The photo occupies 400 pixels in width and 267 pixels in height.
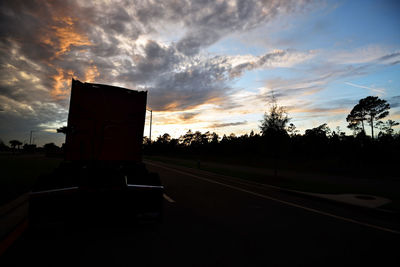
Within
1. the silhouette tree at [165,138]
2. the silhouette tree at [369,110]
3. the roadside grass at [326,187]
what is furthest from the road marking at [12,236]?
the silhouette tree at [165,138]

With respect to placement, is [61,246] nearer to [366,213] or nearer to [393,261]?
[393,261]

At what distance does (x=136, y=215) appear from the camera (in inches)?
180

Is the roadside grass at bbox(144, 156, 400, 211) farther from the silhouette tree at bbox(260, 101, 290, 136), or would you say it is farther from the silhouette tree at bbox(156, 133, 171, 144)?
the silhouette tree at bbox(156, 133, 171, 144)

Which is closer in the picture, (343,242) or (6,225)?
(343,242)

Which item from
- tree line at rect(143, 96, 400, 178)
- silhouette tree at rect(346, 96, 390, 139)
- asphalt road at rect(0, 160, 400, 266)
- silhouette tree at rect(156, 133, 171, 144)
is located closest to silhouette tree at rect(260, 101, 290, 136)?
tree line at rect(143, 96, 400, 178)

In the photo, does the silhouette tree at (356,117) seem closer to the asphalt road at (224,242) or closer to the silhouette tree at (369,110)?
the silhouette tree at (369,110)

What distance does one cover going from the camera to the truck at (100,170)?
4305 millimetres

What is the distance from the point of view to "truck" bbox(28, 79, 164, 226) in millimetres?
4305

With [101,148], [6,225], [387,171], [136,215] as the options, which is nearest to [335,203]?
[136,215]

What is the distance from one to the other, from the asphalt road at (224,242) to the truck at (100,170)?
1.50ft

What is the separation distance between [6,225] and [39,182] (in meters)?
1.46

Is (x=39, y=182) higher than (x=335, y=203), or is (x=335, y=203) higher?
(x=39, y=182)

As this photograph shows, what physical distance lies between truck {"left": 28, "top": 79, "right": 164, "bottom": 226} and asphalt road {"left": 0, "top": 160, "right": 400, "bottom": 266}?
456 millimetres

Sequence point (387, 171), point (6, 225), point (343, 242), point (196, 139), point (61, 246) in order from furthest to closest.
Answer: point (196, 139)
point (387, 171)
point (6, 225)
point (343, 242)
point (61, 246)
